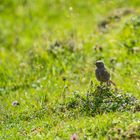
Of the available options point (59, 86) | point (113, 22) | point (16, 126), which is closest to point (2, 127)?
point (16, 126)

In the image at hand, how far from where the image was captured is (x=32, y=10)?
60.9 feet

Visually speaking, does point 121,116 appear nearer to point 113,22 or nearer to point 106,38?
point 106,38

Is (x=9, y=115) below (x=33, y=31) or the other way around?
below

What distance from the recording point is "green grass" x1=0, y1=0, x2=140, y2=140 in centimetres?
830

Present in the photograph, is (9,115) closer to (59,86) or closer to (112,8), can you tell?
(59,86)

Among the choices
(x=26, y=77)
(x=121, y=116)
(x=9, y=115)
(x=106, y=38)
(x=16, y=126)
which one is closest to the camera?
(x=121, y=116)

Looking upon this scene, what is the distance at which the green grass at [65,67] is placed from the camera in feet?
27.2

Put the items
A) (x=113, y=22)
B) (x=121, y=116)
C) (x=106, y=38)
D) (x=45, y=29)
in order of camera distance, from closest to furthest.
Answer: (x=121, y=116) < (x=106, y=38) < (x=113, y=22) < (x=45, y=29)

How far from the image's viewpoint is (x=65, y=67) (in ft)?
41.0

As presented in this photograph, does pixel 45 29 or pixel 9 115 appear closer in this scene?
pixel 9 115

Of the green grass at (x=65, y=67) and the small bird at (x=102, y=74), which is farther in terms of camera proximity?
the small bird at (x=102, y=74)

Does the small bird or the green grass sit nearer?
the green grass

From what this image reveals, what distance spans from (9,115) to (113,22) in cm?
670

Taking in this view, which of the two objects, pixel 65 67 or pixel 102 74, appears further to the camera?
pixel 65 67
